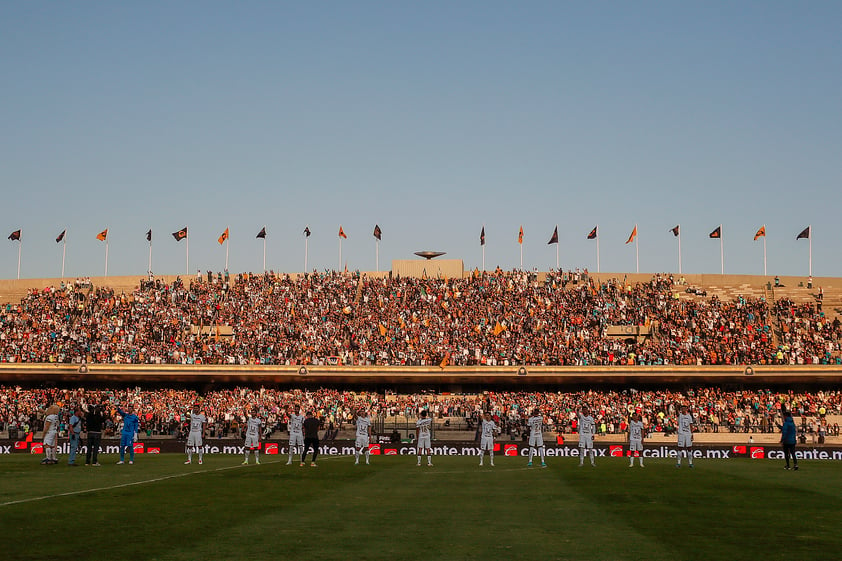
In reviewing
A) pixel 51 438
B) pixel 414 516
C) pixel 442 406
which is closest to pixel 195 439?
pixel 51 438

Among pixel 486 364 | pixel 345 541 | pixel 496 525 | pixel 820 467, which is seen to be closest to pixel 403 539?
pixel 345 541

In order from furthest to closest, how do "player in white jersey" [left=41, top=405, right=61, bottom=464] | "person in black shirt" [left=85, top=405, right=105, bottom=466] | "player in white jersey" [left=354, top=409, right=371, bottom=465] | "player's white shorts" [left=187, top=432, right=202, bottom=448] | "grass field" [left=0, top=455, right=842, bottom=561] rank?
1. "player in white jersey" [left=354, top=409, right=371, bottom=465]
2. "player's white shorts" [left=187, top=432, right=202, bottom=448]
3. "player in white jersey" [left=41, top=405, right=61, bottom=464]
4. "person in black shirt" [left=85, top=405, right=105, bottom=466]
5. "grass field" [left=0, top=455, right=842, bottom=561]

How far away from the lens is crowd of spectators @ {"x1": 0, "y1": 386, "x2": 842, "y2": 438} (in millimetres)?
51656

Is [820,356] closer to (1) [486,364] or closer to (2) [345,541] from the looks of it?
(1) [486,364]

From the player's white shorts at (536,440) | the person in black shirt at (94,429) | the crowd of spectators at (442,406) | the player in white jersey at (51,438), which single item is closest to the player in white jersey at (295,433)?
the person in black shirt at (94,429)

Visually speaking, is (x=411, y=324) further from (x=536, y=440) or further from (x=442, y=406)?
(x=536, y=440)

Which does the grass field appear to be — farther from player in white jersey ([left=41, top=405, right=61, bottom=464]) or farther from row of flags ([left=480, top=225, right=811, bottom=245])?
row of flags ([left=480, top=225, right=811, bottom=245])

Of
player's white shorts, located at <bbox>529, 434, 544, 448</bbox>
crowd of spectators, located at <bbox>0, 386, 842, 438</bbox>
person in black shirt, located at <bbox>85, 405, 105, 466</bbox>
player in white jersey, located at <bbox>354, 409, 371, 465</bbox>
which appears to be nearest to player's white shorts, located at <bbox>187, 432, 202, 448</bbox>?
person in black shirt, located at <bbox>85, 405, 105, 466</bbox>

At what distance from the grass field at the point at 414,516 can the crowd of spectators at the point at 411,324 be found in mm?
36112

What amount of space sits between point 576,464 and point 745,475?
7139 mm

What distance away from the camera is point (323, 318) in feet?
221

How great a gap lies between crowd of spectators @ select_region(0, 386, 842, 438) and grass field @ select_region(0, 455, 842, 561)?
84.5 ft

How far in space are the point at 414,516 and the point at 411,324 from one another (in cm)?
5063

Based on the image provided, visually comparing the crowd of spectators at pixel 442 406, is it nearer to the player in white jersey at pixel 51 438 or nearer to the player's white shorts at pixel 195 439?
the player's white shorts at pixel 195 439
